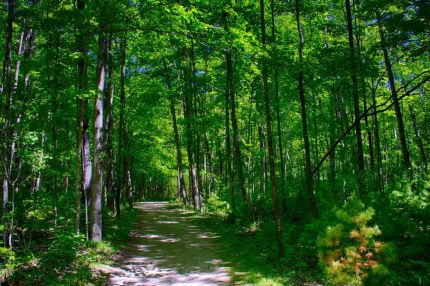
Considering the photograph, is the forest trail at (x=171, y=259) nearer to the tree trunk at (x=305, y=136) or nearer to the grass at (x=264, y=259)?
the grass at (x=264, y=259)

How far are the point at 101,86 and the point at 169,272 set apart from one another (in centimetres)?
622

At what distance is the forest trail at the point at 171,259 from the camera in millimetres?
7688

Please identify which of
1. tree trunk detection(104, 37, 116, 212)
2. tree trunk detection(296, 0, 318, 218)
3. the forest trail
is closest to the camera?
the forest trail

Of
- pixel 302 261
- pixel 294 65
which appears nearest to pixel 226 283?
pixel 302 261

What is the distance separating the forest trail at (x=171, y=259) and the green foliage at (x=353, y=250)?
7.63 feet

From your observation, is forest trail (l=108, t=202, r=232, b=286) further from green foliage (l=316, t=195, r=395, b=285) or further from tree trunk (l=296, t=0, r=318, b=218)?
tree trunk (l=296, t=0, r=318, b=218)

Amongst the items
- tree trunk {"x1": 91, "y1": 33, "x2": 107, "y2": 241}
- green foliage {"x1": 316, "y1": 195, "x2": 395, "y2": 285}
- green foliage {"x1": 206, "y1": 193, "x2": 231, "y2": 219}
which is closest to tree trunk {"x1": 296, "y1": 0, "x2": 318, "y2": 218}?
green foliage {"x1": 316, "y1": 195, "x2": 395, "y2": 285}

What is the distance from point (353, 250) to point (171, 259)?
5387 millimetres

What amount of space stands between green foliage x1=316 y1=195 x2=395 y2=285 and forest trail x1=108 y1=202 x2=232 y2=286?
2.33 m

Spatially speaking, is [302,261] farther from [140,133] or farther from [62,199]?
[140,133]

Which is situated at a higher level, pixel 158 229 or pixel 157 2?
pixel 157 2

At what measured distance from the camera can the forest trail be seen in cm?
769

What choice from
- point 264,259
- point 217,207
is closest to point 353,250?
point 264,259

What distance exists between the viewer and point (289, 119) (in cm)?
3109
